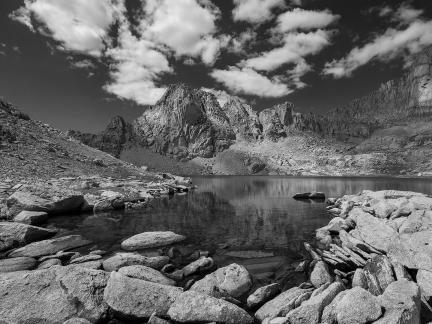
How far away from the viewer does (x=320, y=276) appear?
59.0 feet

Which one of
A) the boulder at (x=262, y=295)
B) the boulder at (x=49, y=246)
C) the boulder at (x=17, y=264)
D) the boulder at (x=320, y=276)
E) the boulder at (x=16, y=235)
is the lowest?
the boulder at (x=262, y=295)

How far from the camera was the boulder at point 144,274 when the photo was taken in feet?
54.7

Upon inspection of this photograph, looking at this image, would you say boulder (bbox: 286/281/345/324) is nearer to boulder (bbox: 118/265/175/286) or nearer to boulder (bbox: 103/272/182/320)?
boulder (bbox: 103/272/182/320)

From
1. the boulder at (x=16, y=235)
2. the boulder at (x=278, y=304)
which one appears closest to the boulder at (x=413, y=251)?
the boulder at (x=278, y=304)

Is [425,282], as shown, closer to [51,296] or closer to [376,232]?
[376,232]

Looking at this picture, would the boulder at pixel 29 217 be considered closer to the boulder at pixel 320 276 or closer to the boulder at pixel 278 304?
the boulder at pixel 278 304

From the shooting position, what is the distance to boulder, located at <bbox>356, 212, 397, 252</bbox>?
2189 cm

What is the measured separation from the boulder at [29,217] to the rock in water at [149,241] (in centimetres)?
1354

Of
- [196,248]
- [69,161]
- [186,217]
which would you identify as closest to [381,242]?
[196,248]

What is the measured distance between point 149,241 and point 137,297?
12.7 m

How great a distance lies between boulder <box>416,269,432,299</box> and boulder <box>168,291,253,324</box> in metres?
9.18

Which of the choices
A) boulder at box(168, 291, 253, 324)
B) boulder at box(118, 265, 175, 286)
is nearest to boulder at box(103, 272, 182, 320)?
boulder at box(168, 291, 253, 324)

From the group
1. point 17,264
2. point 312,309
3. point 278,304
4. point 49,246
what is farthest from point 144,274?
point 49,246

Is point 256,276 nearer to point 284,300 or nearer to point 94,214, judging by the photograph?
point 284,300
